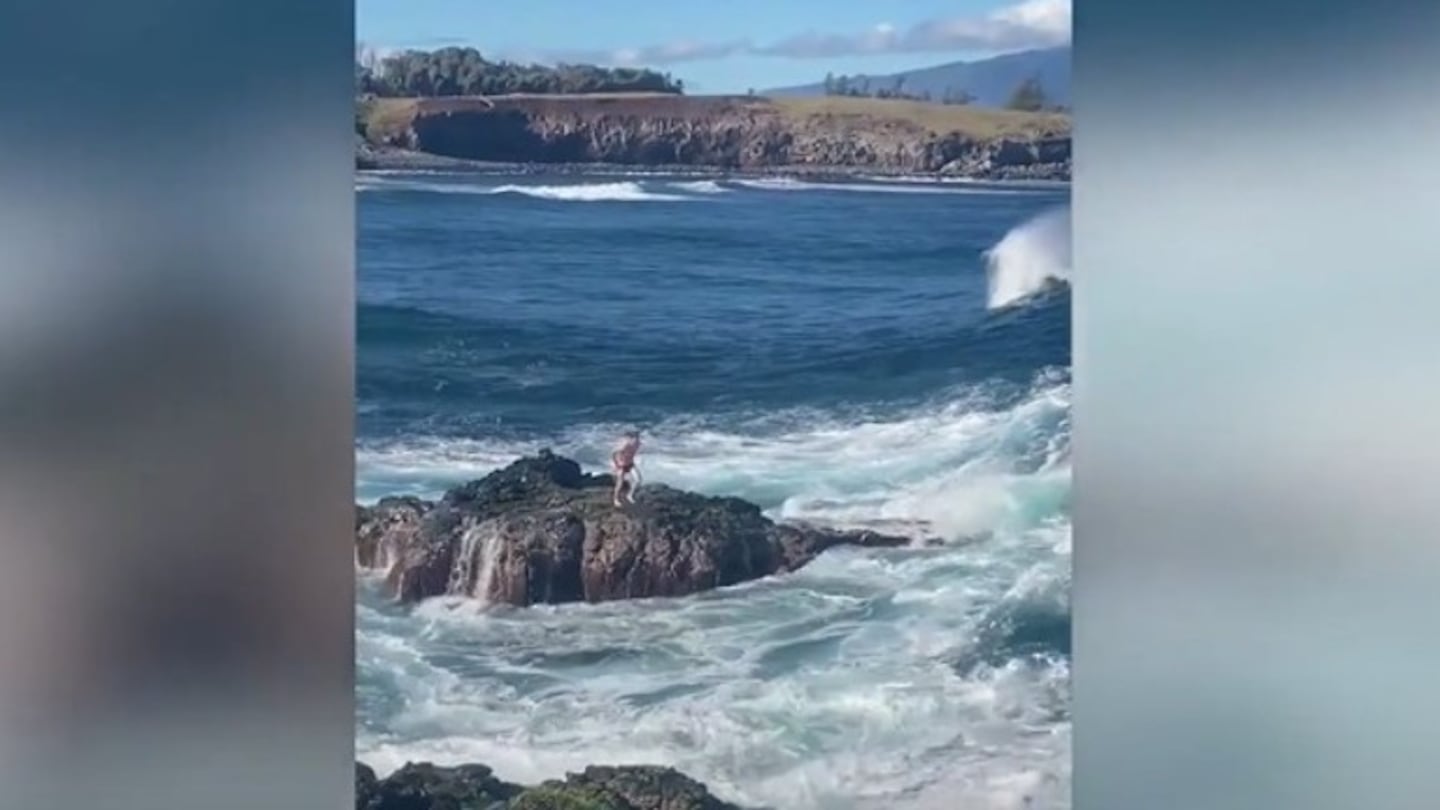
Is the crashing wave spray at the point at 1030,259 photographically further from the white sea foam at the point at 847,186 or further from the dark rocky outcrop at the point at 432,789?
the dark rocky outcrop at the point at 432,789

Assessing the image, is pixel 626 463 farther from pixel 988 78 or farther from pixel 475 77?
pixel 988 78

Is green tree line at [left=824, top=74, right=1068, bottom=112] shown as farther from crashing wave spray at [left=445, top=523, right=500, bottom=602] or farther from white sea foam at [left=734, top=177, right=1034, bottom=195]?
crashing wave spray at [left=445, top=523, right=500, bottom=602]

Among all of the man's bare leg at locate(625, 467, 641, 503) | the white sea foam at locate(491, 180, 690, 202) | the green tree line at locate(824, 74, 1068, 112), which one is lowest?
the man's bare leg at locate(625, 467, 641, 503)

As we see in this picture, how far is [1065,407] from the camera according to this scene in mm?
3117

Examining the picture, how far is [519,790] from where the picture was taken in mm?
3189

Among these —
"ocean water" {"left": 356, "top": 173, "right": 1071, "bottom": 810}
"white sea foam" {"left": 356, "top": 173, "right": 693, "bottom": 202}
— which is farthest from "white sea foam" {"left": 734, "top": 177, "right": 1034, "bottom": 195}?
"white sea foam" {"left": 356, "top": 173, "right": 693, "bottom": 202}

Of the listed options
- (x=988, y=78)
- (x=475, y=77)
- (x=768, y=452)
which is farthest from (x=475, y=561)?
(x=988, y=78)

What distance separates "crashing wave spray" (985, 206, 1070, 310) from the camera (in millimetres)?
3135

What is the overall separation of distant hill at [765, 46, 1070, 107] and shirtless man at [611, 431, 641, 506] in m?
0.69

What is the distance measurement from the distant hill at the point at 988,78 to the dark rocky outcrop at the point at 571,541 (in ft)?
2.63
